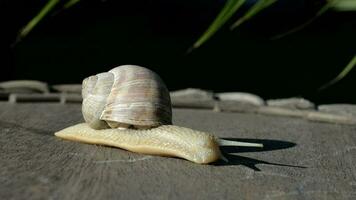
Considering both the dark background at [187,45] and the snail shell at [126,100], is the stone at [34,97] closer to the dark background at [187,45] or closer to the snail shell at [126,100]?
the snail shell at [126,100]

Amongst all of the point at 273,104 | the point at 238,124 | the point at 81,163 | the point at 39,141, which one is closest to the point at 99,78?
the point at 39,141

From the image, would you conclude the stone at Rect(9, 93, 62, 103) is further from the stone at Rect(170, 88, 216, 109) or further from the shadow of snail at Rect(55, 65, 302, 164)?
the shadow of snail at Rect(55, 65, 302, 164)

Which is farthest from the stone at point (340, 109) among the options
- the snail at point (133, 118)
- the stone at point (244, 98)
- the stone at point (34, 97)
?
the stone at point (34, 97)

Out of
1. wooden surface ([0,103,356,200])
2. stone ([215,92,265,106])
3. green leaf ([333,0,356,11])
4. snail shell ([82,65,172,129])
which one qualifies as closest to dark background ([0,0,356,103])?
stone ([215,92,265,106])

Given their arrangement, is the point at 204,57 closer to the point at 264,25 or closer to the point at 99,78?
the point at 264,25

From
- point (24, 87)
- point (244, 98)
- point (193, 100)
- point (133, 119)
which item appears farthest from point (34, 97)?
point (133, 119)
